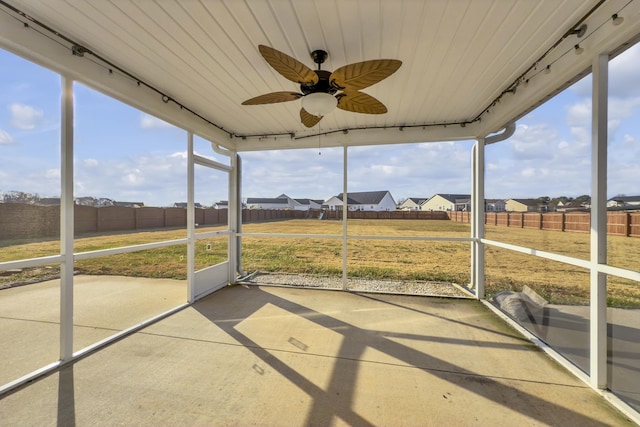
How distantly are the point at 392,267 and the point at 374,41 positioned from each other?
4.07 m

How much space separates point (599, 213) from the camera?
1805 mm

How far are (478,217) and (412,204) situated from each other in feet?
3.13

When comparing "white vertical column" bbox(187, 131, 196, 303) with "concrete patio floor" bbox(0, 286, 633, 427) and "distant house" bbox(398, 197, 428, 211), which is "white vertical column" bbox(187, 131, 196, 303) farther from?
"distant house" bbox(398, 197, 428, 211)

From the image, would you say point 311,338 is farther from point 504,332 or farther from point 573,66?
point 573,66

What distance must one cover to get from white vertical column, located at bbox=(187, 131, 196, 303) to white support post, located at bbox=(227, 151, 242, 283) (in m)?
0.94

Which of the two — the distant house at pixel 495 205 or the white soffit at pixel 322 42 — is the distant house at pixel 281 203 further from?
the distant house at pixel 495 205

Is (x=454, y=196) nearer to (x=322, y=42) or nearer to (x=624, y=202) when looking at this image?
(x=624, y=202)

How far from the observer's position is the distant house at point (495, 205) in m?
3.45

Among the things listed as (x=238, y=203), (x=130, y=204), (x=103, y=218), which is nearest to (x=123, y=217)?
(x=130, y=204)

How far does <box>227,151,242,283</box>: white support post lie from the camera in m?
4.59

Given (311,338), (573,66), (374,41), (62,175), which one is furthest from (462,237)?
(62,175)

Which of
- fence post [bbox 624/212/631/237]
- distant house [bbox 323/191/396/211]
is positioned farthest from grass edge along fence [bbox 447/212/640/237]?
distant house [bbox 323/191/396/211]

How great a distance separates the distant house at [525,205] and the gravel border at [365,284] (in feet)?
4.54

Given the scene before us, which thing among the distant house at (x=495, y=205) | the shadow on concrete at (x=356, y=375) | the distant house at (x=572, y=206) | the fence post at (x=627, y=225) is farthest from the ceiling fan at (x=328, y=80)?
the distant house at (x=495, y=205)
